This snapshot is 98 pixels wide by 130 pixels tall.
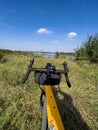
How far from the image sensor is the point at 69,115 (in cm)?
252

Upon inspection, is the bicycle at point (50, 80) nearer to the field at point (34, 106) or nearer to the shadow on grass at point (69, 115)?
the field at point (34, 106)

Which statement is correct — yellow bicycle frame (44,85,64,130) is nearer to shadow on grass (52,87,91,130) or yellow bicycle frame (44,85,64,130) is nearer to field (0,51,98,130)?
field (0,51,98,130)

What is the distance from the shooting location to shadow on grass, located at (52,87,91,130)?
2348mm

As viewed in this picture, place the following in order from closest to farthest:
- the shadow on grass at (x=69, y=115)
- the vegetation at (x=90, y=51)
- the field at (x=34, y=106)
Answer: the field at (x=34, y=106), the shadow on grass at (x=69, y=115), the vegetation at (x=90, y=51)

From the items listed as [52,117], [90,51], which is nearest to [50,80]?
[52,117]

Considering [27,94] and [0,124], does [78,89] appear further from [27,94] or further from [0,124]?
[0,124]

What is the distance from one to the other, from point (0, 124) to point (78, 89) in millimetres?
1897

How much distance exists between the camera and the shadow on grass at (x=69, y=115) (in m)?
2.35

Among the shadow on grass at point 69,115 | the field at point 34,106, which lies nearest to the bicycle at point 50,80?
the field at point 34,106

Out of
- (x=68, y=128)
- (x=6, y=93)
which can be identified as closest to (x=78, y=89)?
(x=68, y=128)

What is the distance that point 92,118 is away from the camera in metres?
2.52

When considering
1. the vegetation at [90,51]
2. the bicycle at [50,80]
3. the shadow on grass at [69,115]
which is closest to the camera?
the bicycle at [50,80]

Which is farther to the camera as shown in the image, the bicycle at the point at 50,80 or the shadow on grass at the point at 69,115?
the shadow on grass at the point at 69,115

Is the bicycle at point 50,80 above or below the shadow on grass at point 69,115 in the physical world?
above
